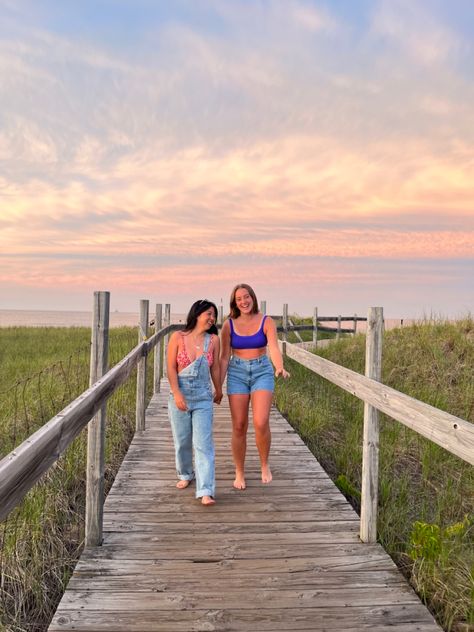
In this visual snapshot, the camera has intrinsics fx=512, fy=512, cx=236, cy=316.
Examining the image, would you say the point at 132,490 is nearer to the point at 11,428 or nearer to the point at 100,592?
the point at 100,592

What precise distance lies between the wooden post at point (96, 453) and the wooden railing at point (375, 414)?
1.88 meters

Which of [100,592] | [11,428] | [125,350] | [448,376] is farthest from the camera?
[125,350]

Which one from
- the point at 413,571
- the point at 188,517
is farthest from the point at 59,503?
the point at 413,571

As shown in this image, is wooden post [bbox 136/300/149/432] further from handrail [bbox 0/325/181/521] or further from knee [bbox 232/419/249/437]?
handrail [bbox 0/325/181/521]

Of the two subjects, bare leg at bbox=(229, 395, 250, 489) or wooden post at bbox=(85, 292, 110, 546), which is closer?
wooden post at bbox=(85, 292, 110, 546)

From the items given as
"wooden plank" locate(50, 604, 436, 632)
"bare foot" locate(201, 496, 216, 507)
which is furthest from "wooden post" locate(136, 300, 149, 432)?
"wooden plank" locate(50, 604, 436, 632)

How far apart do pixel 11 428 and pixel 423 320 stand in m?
10.1

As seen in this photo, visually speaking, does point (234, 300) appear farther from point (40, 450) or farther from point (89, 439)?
point (40, 450)

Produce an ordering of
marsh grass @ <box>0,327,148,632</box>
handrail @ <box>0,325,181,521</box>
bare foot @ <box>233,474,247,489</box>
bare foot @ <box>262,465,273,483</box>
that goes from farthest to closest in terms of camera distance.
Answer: bare foot @ <box>262,465,273,483</box>, bare foot @ <box>233,474,247,489</box>, marsh grass @ <box>0,327,148,632</box>, handrail @ <box>0,325,181,521</box>

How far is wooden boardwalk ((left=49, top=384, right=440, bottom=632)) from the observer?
2775 millimetres

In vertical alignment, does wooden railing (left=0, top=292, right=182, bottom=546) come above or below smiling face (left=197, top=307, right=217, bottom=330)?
below

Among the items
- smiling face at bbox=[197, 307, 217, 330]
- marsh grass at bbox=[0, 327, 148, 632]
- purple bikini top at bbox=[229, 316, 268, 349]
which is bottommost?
marsh grass at bbox=[0, 327, 148, 632]

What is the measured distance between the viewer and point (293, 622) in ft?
8.98

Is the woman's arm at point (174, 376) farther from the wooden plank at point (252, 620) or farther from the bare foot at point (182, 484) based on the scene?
the wooden plank at point (252, 620)
